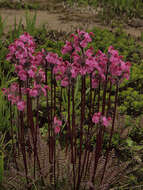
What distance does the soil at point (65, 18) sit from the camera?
6551 millimetres

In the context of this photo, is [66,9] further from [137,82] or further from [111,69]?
[111,69]

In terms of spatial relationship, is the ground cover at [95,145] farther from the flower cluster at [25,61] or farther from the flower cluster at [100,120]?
the flower cluster at [25,61]

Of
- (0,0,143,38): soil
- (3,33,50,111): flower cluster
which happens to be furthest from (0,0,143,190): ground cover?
(0,0,143,38): soil

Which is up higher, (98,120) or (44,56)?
(44,56)

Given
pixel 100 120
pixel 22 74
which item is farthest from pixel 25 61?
pixel 100 120

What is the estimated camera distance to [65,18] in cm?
721

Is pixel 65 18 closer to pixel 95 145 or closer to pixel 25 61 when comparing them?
pixel 95 145

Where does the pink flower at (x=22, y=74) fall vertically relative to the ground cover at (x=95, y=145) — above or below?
above

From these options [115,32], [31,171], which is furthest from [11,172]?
[115,32]

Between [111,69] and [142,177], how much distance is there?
1476mm

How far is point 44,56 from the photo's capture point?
182 centimetres

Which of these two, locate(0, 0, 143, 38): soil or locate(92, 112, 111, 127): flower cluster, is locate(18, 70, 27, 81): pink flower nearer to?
locate(92, 112, 111, 127): flower cluster

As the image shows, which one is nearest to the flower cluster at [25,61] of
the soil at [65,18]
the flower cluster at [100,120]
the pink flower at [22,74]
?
the pink flower at [22,74]

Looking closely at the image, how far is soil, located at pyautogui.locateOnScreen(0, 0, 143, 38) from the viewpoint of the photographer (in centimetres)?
655
